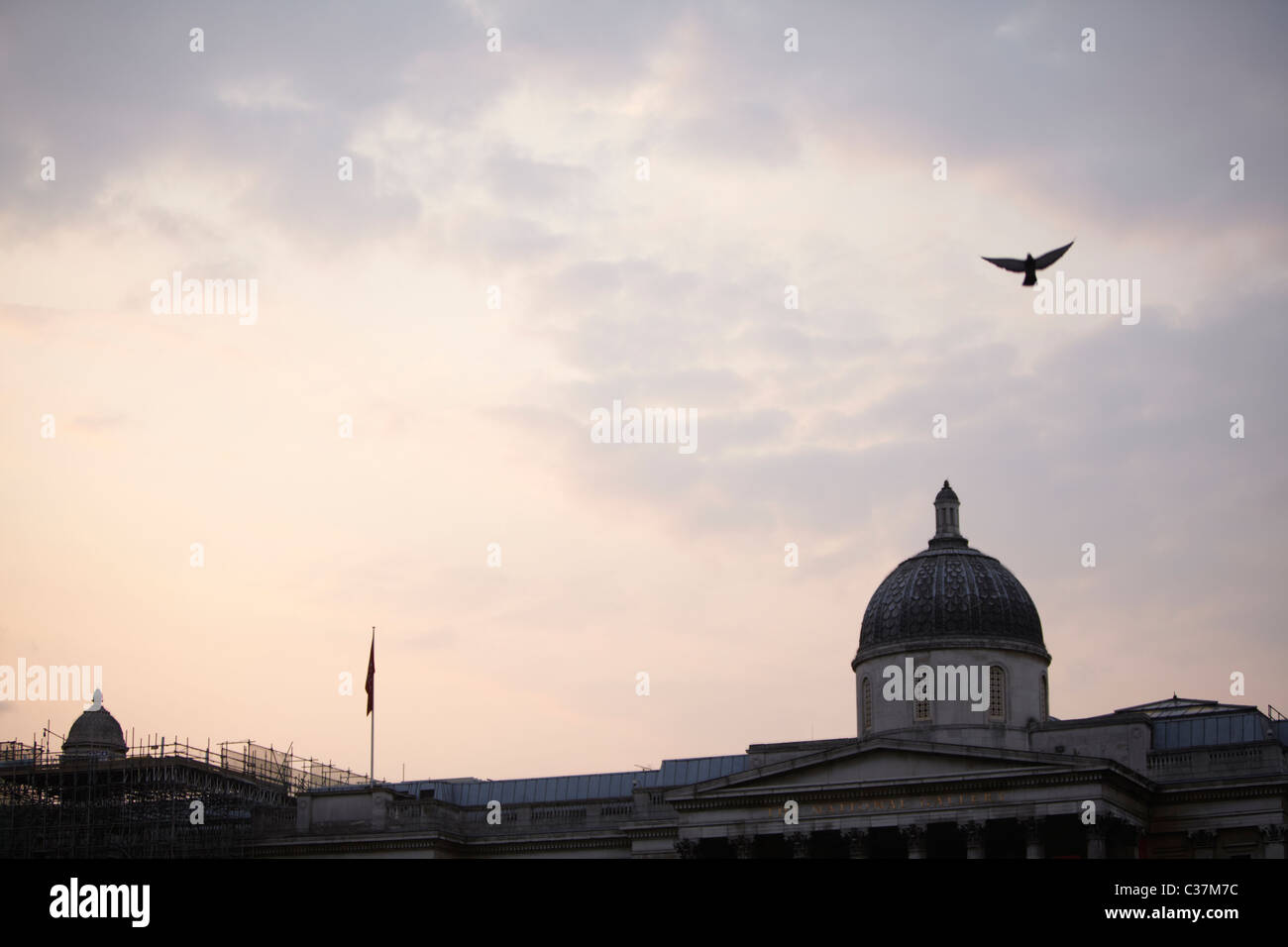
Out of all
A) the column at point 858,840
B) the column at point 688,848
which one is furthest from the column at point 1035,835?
the column at point 688,848

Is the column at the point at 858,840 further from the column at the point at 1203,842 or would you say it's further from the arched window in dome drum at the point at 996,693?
the column at the point at 1203,842

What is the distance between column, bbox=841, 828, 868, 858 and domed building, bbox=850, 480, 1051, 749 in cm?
464

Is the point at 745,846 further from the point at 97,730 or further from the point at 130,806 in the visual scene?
the point at 97,730

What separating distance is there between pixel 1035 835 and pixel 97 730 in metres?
60.0

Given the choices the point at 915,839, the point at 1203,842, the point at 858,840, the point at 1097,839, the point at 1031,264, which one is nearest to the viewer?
the point at 1031,264

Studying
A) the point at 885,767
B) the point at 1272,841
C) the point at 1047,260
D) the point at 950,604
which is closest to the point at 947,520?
the point at 950,604

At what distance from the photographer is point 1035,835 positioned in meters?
77.0

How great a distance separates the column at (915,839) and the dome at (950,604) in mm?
9235

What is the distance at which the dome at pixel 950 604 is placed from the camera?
85375 mm
